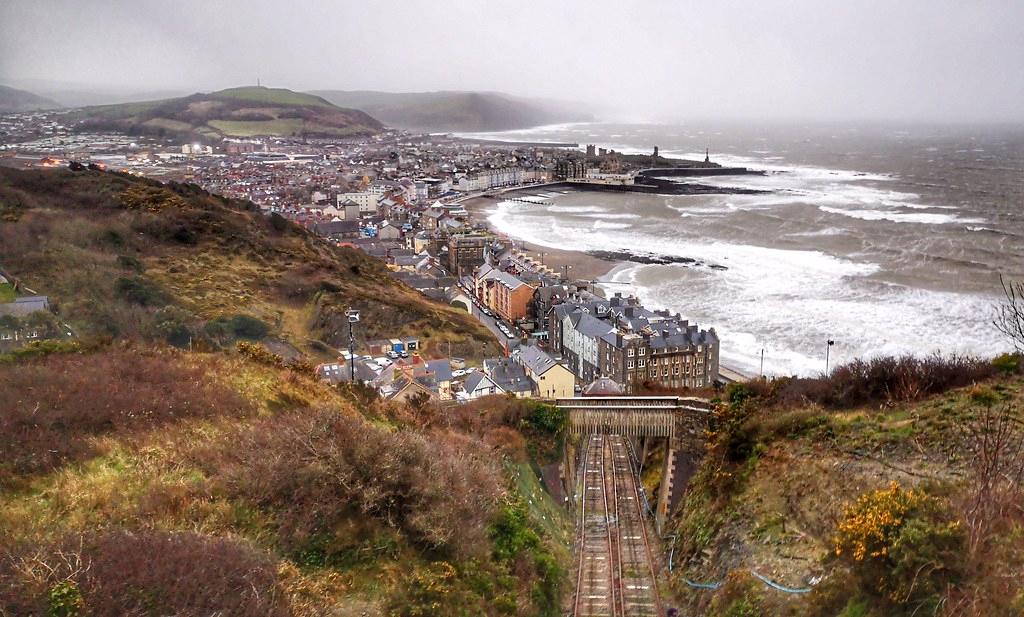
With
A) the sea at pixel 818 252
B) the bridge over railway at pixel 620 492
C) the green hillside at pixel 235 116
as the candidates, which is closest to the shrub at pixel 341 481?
the bridge over railway at pixel 620 492

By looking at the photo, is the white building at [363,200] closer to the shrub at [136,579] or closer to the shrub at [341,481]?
the shrub at [341,481]

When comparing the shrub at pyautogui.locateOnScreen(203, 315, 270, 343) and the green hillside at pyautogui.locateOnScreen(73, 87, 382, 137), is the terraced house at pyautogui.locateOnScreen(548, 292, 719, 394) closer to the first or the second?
the shrub at pyautogui.locateOnScreen(203, 315, 270, 343)

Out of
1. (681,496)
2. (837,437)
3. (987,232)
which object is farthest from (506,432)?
(987,232)

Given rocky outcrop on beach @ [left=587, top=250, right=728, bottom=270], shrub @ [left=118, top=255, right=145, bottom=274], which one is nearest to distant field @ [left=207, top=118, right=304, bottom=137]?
rocky outcrop on beach @ [left=587, top=250, right=728, bottom=270]

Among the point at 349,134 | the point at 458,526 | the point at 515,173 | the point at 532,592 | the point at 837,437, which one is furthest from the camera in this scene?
the point at 349,134

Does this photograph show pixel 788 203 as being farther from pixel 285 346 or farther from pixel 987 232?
pixel 285 346

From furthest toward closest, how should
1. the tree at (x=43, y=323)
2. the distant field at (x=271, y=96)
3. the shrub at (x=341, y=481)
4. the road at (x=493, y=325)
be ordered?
the distant field at (x=271, y=96) → the road at (x=493, y=325) → the tree at (x=43, y=323) → the shrub at (x=341, y=481)

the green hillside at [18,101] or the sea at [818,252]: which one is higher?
the green hillside at [18,101]
